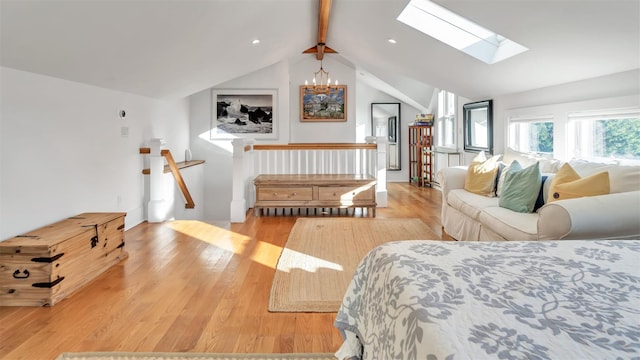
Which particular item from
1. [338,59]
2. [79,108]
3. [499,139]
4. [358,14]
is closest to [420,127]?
[338,59]

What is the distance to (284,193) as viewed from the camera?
5480mm

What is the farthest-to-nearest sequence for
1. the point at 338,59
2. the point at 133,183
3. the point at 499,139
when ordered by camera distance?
the point at 338,59, the point at 499,139, the point at 133,183

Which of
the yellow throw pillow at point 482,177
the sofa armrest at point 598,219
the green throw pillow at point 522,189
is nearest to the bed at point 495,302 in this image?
the sofa armrest at point 598,219

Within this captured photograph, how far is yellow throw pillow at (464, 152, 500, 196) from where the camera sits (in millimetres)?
3947

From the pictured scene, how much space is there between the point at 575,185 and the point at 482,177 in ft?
4.88

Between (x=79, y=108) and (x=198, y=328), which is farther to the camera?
(x=79, y=108)

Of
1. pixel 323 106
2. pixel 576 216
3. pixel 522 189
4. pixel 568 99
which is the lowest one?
pixel 576 216

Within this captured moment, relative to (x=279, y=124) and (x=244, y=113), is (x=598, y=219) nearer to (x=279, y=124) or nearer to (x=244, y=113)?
(x=279, y=124)

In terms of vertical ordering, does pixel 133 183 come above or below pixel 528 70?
below

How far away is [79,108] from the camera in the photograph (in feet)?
12.3

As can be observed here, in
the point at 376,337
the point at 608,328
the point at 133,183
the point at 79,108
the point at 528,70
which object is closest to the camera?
the point at 608,328

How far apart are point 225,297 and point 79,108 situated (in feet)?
7.91

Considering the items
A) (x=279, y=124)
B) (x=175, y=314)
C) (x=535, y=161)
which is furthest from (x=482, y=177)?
(x=279, y=124)

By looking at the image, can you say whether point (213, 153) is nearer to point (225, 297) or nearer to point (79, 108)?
point (79, 108)
